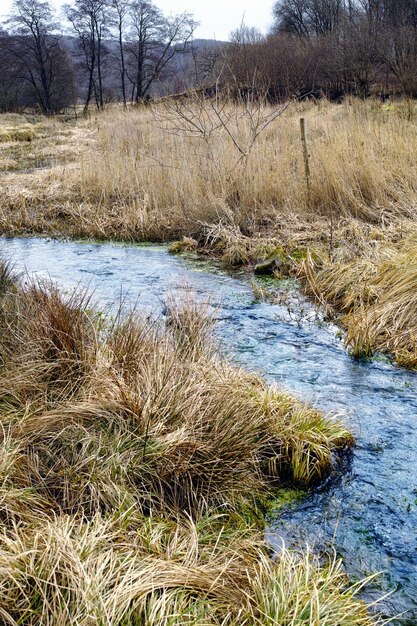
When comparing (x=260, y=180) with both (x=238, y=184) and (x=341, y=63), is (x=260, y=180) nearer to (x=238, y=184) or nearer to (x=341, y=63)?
(x=238, y=184)

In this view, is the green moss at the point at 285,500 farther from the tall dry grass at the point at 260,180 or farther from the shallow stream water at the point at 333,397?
the tall dry grass at the point at 260,180

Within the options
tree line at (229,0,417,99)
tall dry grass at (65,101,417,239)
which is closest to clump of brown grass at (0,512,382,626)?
tall dry grass at (65,101,417,239)

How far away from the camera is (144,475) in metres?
2.79

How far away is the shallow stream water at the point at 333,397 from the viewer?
100 inches

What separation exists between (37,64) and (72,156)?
24.6 meters

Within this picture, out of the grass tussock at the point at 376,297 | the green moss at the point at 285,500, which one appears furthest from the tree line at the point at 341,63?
the green moss at the point at 285,500

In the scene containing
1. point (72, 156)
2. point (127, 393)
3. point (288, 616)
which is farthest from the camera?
point (72, 156)

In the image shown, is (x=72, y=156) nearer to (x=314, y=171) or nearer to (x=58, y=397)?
(x=314, y=171)

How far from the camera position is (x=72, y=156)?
15391mm

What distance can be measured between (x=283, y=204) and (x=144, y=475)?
6290 mm

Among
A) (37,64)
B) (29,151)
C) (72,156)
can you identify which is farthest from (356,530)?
(37,64)

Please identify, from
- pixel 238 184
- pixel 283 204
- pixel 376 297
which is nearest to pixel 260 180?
pixel 238 184

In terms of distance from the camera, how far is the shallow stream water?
254 cm

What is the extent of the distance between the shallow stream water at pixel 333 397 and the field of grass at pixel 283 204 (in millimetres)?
377
